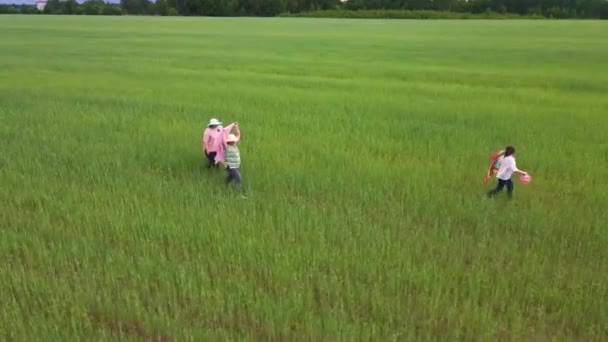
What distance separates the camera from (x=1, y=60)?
17.3m

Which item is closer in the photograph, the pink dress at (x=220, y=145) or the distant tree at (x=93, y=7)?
the pink dress at (x=220, y=145)

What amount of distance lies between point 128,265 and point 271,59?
14.8 m

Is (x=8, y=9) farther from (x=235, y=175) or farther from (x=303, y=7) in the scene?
(x=235, y=175)

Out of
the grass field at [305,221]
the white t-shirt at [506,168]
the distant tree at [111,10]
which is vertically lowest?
the grass field at [305,221]

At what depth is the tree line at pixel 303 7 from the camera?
6938cm

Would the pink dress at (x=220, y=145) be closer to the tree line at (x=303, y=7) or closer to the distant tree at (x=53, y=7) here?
the tree line at (x=303, y=7)

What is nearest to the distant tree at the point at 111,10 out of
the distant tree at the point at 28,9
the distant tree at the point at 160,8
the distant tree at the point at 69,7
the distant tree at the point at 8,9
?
the distant tree at the point at 69,7

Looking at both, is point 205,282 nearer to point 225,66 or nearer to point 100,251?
point 100,251

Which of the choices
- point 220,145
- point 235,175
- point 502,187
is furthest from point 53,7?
point 502,187

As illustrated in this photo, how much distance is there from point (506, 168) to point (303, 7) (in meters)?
78.4

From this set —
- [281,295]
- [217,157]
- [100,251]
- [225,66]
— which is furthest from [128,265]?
[225,66]

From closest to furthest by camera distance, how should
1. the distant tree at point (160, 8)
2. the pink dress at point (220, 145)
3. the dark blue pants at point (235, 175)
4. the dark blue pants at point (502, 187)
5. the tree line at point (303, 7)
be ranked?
1. the dark blue pants at point (502, 187)
2. the dark blue pants at point (235, 175)
3. the pink dress at point (220, 145)
4. the tree line at point (303, 7)
5. the distant tree at point (160, 8)

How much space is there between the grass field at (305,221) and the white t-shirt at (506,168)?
9.4 inches

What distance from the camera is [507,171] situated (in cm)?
492
